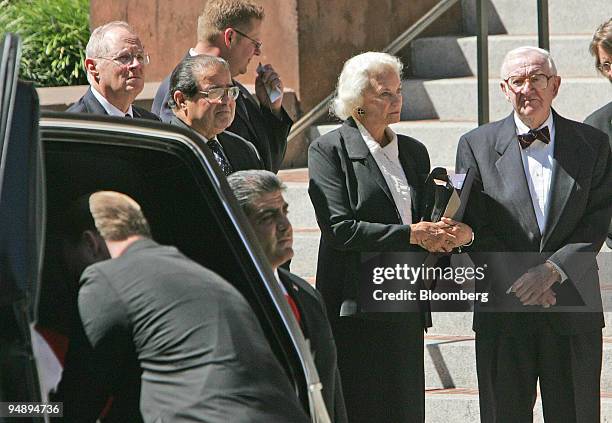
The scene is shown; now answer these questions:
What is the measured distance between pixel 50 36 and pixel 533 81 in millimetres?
8104

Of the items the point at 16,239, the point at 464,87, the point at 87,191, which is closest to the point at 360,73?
the point at 87,191

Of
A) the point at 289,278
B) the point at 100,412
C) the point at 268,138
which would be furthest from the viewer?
the point at 268,138

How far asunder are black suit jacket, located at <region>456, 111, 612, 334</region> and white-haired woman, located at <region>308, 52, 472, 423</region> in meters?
0.17

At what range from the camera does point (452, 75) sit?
9.66 meters

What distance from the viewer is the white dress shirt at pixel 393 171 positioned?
549 cm

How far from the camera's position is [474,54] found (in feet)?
31.2

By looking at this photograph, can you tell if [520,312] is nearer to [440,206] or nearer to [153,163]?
[440,206]

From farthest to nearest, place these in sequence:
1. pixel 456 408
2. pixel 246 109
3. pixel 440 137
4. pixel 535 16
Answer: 1. pixel 535 16
2. pixel 440 137
3. pixel 456 408
4. pixel 246 109

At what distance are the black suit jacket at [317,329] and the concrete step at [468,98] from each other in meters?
5.22

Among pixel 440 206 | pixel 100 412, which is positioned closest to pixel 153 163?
pixel 100 412

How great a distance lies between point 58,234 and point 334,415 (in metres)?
1.52

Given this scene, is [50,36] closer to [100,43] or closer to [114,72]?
[100,43]

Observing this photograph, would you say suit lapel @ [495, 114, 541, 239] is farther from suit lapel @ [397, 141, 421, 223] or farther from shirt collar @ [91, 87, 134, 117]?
shirt collar @ [91, 87, 134, 117]

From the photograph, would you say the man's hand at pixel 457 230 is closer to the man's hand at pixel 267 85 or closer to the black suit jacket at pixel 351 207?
the black suit jacket at pixel 351 207
